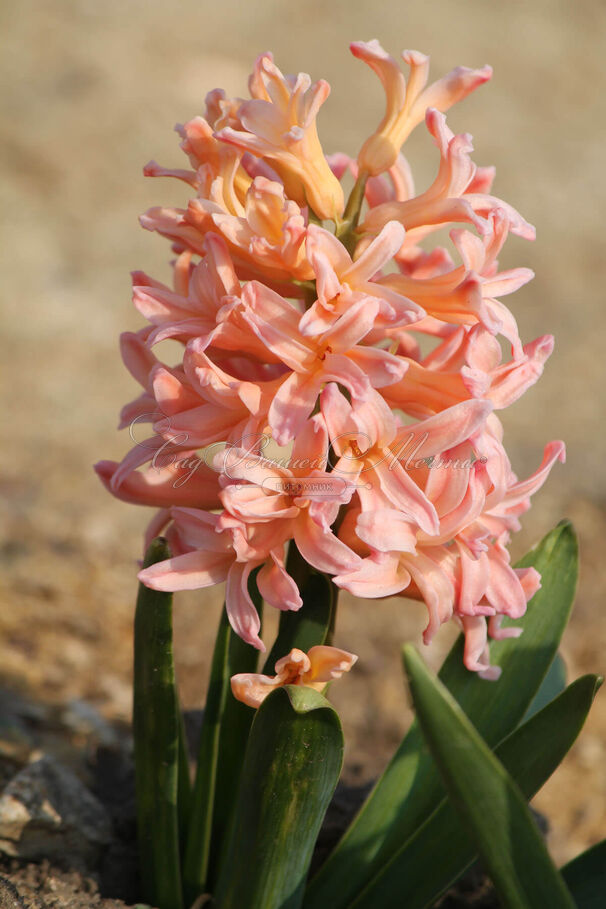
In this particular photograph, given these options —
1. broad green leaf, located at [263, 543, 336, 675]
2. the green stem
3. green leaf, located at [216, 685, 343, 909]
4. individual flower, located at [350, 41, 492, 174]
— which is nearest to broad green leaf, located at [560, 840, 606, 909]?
green leaf, located at [216, 685, 343, 909]

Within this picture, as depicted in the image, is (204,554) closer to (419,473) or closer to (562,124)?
(419,473)

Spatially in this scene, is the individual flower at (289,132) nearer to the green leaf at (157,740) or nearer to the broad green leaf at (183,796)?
the green leaf at (157,740)

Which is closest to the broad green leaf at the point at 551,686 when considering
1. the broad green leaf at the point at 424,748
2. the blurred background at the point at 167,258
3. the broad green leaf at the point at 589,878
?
the broad green leaf at the point at 424,748

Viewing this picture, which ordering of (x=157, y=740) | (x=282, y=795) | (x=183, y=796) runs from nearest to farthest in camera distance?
1. (x=282, y=795)
2. (x=157, y=740)
3. (x=183, y=796)

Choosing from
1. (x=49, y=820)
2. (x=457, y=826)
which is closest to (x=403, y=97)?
(x=457, y=826)

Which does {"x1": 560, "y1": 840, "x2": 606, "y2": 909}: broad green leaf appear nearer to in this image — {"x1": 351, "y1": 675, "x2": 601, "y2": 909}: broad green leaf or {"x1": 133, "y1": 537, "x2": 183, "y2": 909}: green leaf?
{"x1": 351, "y1": 675, "x2": 601, "y2": 909}: broad green leaf

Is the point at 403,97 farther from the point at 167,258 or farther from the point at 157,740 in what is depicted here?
the point at 167,258
